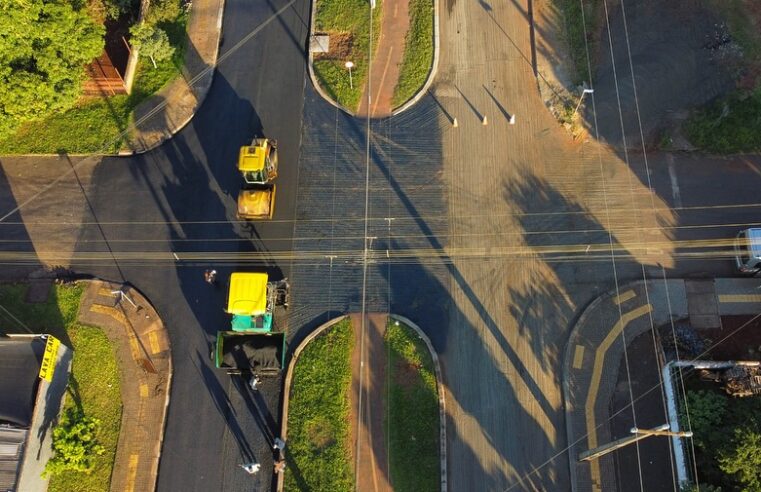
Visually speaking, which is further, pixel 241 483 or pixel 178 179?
pixel 178 179

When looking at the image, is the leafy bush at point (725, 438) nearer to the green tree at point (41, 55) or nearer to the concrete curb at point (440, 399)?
the concrete curb at point (440, 399)

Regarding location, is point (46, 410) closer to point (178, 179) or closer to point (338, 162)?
point (178, 179)

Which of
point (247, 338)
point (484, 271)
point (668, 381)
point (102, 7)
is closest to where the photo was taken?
point (668, 381)

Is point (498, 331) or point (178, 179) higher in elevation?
point (178, 179)

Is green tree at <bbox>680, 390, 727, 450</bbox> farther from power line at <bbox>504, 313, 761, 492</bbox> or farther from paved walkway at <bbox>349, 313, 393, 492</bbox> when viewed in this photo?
paved walkway at <bbox>349, 313, 393, 492</bbox>

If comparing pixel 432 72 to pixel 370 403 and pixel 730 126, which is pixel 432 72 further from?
pixel 370 403

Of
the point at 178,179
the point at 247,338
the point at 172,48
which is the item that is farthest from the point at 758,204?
the point at 172,48
